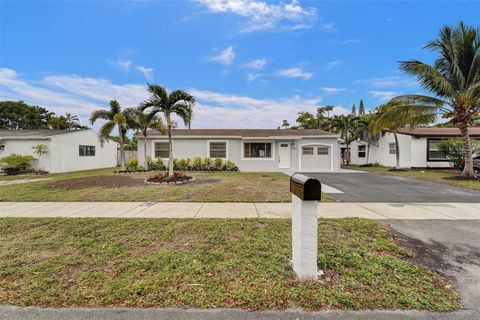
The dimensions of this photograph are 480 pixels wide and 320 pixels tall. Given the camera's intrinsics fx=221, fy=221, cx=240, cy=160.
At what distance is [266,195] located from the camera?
755 cm

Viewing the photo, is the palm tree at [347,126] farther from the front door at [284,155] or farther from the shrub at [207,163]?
the shrub at [207,163]

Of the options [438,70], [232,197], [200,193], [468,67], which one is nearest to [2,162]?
[200,193]

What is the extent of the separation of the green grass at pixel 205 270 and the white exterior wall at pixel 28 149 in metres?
16.6

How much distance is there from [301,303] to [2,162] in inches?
912

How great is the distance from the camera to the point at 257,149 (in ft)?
57.8

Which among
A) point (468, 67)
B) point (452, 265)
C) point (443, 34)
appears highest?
point (443, 34)

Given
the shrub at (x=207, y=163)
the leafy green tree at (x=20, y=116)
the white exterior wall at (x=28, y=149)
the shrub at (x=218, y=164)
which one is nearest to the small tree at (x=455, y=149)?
the shrub at (x=218, y=164)

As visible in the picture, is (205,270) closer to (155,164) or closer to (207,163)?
(207,163)

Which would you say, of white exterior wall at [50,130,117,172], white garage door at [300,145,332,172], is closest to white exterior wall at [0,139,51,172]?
white exterior wall at [50,130,117,172]

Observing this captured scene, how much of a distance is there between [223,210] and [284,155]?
→ 41.3ft

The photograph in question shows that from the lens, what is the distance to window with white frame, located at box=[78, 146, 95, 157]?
→ 65.5 feet

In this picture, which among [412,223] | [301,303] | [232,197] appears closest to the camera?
[301,303]

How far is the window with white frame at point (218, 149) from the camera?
17.5m

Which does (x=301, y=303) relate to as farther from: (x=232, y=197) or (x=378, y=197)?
(x=378, y=197)
